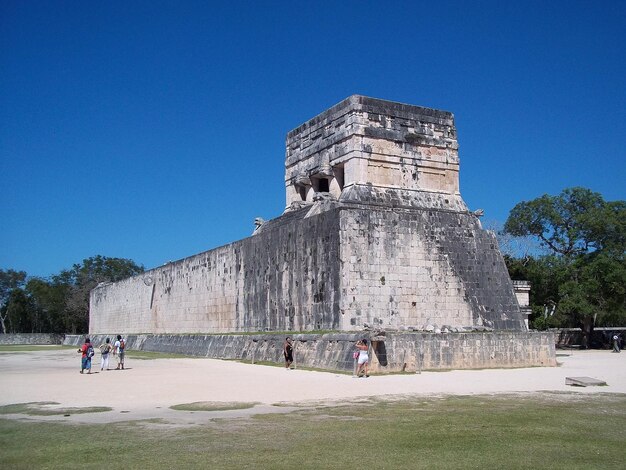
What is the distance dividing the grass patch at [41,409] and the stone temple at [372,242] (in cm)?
776

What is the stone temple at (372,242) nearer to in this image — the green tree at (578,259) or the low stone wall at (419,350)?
the low stone wall at (419,350)

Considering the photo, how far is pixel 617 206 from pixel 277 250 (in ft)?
59.1

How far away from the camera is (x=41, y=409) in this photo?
855 cm

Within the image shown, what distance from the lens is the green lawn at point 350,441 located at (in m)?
5.36

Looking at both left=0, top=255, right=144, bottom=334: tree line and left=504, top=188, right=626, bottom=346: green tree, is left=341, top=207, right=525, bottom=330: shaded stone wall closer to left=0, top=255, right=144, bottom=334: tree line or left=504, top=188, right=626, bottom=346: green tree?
left=504, top=188, right=626, bottom=346: green tree

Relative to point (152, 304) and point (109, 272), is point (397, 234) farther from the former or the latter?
Answer: point (109, 272)

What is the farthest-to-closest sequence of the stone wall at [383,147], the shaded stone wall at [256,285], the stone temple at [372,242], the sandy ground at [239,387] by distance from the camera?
the stone wall at [383,147] → the shaded stone wall at [256,285] → the stone temple at [372,242] → the sandy ground at [239,387]

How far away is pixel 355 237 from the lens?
52.9 feet

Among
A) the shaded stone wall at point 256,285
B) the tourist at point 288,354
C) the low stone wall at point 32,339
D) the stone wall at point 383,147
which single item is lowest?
the low stone wall at point 32,339

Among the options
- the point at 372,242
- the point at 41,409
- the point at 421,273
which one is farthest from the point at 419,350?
the point at 41,409

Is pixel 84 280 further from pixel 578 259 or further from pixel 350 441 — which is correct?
pixel 350 441

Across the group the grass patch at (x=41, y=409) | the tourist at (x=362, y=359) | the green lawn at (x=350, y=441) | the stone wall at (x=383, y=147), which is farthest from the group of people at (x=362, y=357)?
the stone wall at (x=383, y=147)

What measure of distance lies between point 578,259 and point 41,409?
1012 inches

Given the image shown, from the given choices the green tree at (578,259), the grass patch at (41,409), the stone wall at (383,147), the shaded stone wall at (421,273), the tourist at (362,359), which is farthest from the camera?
the green tree at (578,259)
